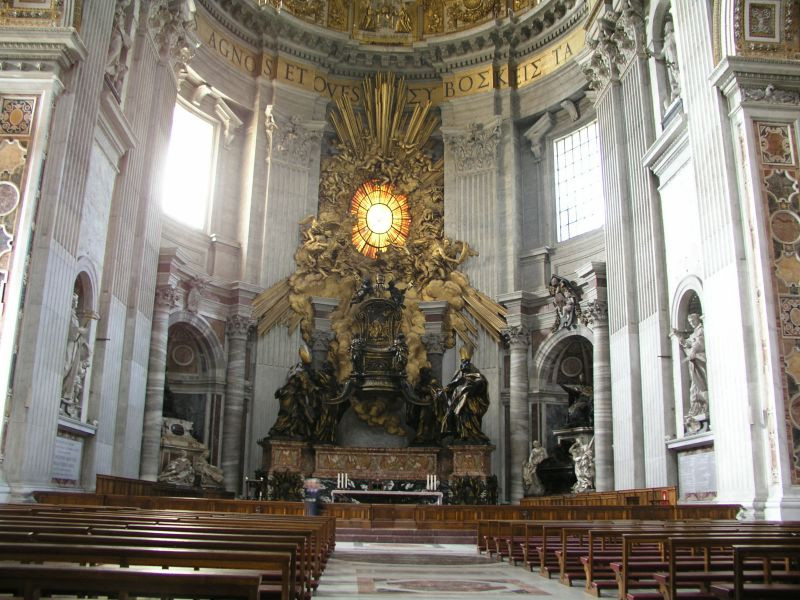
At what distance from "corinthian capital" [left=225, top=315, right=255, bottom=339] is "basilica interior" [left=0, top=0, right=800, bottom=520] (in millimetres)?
94

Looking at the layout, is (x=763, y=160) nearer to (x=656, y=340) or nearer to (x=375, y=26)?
(x=656, y=340)

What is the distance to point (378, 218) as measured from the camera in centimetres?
2117

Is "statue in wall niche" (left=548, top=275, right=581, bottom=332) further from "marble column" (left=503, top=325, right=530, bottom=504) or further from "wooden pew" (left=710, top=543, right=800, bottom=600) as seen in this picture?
"wooden pew" (left=710, top=543, right=800, bottom=600)

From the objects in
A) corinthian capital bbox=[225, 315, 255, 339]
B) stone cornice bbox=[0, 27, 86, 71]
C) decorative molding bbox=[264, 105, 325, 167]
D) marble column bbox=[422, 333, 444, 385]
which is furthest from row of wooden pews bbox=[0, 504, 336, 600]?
decorative molding bbox=[264, 105, 325, 167]

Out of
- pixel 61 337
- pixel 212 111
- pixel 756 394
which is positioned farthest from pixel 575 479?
pixel 212 111

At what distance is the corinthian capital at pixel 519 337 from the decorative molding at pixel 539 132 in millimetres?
4667

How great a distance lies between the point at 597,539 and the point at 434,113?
15997 millimetres

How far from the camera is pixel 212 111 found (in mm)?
19250

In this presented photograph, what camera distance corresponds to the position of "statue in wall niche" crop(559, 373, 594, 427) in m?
16.4

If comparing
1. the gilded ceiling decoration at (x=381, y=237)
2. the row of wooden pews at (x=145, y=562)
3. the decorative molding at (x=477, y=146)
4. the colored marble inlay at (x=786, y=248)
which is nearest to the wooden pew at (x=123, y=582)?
the row of wooden pews at (x=145, y=562)

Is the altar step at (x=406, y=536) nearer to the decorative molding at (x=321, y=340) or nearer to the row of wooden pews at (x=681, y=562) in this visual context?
the row of wooden pews at (x=681, y=562)

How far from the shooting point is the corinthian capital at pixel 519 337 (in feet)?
60.2

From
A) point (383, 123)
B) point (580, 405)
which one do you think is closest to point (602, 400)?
point (580, 405)

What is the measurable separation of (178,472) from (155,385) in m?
1.87
